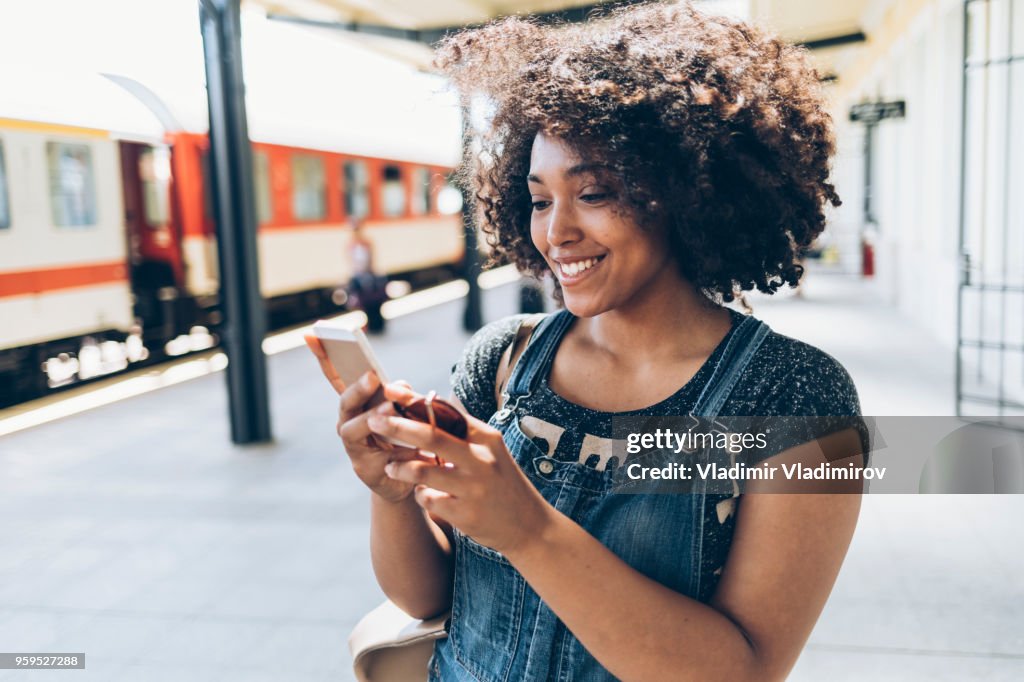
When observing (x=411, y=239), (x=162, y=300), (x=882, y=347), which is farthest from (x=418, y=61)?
(x=882, y=347)

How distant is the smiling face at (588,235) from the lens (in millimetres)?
1380

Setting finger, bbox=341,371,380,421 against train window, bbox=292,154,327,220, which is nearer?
finger, bbox=341,371,380,421

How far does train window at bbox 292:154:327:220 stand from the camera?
13609 millimetres

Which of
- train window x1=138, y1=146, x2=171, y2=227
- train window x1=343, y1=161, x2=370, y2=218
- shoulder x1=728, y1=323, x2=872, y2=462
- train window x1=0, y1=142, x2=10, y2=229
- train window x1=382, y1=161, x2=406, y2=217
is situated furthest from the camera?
train window x1=382, y1=161, x2=406, y2=217

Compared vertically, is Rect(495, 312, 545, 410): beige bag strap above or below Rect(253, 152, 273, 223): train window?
below

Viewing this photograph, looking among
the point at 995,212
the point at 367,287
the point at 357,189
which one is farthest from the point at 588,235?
the point at 357,189

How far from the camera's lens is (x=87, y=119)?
9297 millimetres

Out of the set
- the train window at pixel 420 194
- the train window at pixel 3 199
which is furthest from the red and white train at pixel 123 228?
the train window at pixel 420 194

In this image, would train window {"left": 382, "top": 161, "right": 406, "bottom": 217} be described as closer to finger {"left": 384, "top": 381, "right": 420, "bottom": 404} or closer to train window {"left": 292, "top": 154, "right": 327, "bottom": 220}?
train window {"left": 292, "top": 154, "right": 327, "bottom": 220}

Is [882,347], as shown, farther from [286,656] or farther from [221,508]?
[286,656]

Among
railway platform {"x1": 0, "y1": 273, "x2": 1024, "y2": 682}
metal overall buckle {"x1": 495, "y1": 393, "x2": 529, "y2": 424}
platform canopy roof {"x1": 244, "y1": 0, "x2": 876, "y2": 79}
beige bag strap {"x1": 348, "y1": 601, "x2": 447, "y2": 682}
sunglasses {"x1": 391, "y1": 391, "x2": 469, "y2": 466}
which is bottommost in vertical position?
railway platform {"x1": 0, "y1": 273, "x2": 1024, "y2": 682}

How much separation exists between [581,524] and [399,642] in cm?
43

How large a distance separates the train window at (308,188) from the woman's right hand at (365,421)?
12766 millimetres

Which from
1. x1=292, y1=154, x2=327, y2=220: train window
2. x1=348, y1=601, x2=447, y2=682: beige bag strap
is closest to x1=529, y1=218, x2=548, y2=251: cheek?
x1=348, y1=601, x2=447, y2=682: beige bag strap
